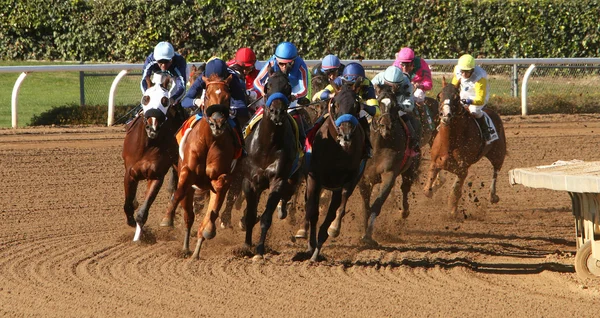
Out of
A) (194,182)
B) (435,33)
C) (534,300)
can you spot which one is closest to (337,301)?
(534,300)

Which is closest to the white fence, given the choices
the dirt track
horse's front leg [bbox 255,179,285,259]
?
the dirt track

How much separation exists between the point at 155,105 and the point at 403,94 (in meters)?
2.77

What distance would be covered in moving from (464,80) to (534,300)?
4.97 m

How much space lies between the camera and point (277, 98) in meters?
7.73

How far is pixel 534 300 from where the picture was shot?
690 cm

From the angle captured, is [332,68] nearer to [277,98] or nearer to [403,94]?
[403,94]

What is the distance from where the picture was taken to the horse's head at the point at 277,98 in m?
7.73

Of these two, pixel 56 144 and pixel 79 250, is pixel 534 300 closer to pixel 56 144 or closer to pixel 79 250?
pixel 79 250

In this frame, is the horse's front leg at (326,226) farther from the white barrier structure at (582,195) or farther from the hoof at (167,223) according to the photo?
the hoof at (167,223)

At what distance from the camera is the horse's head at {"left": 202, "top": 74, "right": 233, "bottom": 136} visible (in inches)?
303

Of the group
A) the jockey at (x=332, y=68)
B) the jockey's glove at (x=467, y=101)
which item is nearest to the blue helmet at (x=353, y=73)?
the jockey at (x=332, y=68)

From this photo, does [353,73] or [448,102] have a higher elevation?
[353,73]

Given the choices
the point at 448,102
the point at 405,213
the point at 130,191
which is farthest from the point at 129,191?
the point at 448,102

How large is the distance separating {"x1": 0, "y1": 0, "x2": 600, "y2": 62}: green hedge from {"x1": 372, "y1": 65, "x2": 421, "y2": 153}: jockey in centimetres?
1096
